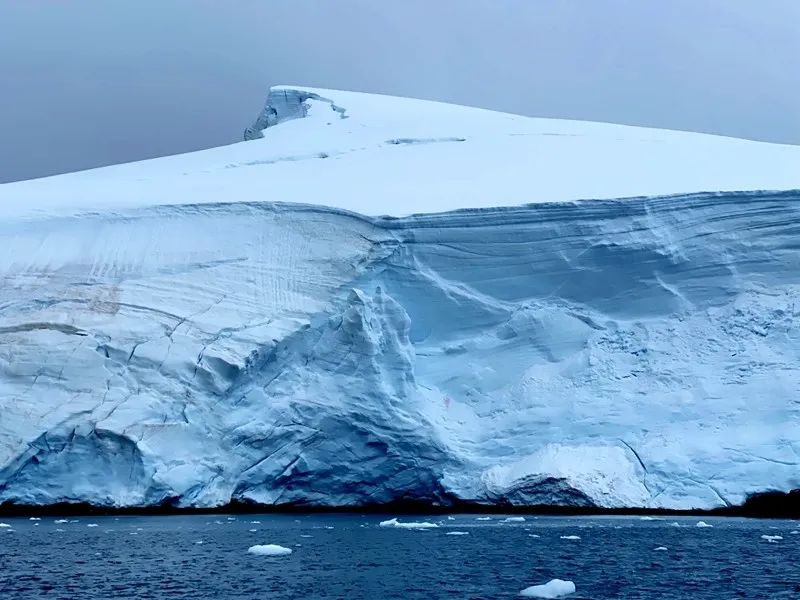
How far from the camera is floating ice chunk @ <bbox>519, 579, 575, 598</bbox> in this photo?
8.41 metres

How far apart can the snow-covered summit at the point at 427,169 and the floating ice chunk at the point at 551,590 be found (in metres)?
8.27

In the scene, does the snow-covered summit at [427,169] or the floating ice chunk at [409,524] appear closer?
the floating ice chunk at [409,524]

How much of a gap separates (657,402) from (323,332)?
14.6 ft

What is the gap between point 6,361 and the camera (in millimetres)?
14625

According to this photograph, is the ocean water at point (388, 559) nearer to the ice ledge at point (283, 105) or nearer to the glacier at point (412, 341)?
the glacier at point (412, 341)

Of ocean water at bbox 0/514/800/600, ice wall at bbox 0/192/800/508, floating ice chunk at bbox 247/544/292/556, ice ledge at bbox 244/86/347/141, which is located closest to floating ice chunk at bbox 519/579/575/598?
ocean water at bbox 0/514/800/600

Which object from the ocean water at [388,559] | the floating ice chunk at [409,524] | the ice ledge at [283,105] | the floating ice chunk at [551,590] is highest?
the ice ledge at [283,105]

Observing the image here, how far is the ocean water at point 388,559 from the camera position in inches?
346

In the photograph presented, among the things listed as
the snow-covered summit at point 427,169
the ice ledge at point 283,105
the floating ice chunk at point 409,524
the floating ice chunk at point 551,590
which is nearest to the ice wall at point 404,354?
the snow-covered summit at point 427,169

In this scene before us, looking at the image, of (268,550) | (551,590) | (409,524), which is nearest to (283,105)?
(409,524)

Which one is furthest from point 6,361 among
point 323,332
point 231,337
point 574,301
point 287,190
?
point 574,301

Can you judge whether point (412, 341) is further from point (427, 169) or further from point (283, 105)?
point (283, 105)

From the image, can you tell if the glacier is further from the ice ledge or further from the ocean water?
the ice ledge

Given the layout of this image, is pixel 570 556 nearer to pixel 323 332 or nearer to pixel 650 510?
pixel 650 510
